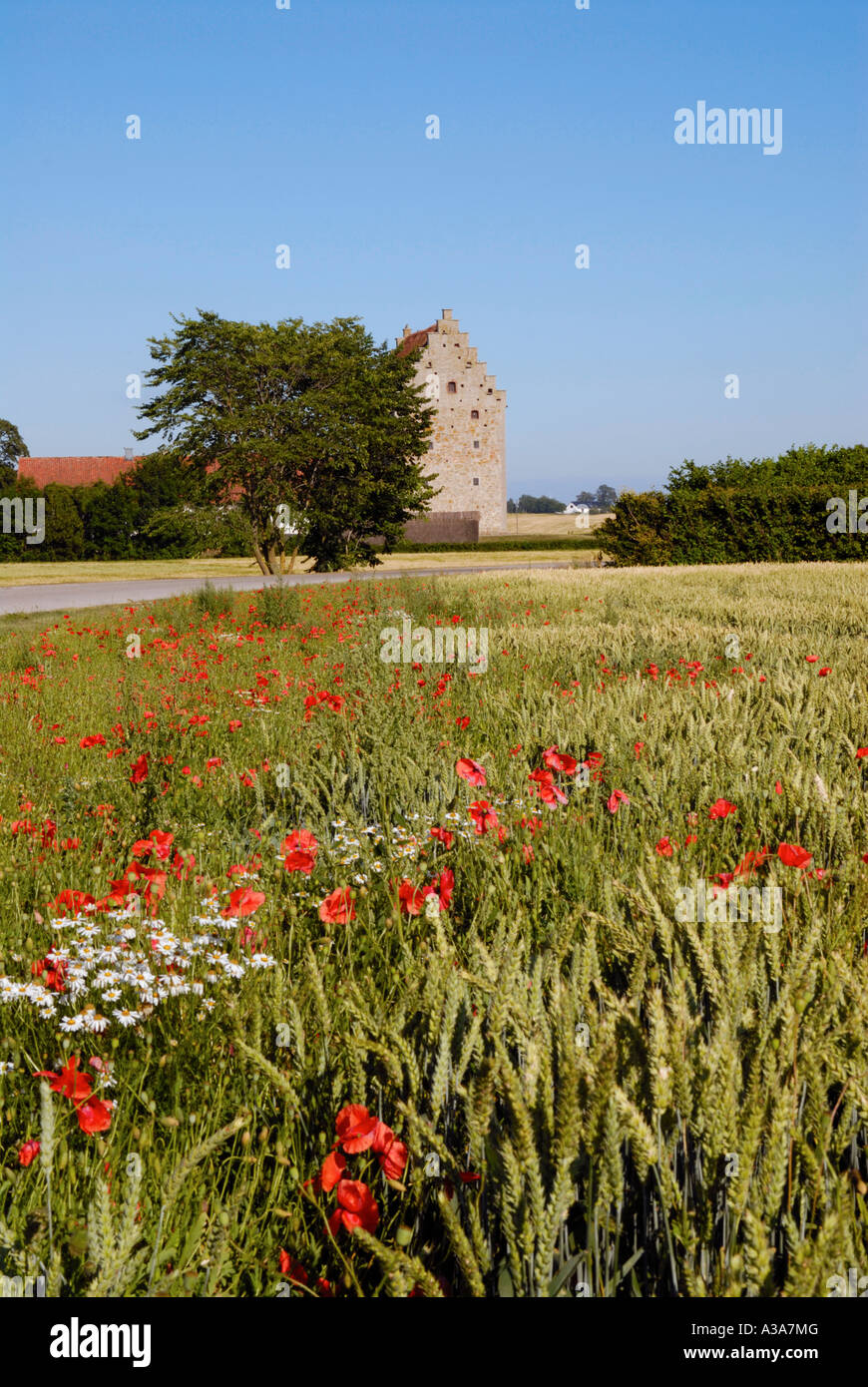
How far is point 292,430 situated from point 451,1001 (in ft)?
105

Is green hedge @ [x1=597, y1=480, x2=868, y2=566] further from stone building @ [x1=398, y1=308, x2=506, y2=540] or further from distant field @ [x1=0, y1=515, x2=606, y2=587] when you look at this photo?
stone building @ [x1=398, y1=308, x2=506, y2=540]

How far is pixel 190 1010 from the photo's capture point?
224cm

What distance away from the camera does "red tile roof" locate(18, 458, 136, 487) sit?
64.6m

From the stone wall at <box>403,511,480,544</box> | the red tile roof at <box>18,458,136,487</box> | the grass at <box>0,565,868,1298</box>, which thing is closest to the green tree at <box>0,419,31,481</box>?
the red tile roof at <box>18,458,136,487</box>

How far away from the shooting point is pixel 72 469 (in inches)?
2569

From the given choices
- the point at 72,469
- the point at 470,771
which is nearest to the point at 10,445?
the point at 72,469

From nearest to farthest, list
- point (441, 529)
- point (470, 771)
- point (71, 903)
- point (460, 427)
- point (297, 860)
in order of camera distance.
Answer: point (71, 903) < point (297, 860) < point (470, 771) < point (441, 529) < point (460, 427)

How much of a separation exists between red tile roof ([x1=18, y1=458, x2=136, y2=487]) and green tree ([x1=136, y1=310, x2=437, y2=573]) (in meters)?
34.5

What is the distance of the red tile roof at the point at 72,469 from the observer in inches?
2542

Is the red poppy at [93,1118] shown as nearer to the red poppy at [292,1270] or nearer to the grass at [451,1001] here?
the grass at [451,1001]

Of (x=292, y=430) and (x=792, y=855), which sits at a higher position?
(x=292, y=430)

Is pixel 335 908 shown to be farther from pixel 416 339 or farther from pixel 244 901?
pixel 416 339
